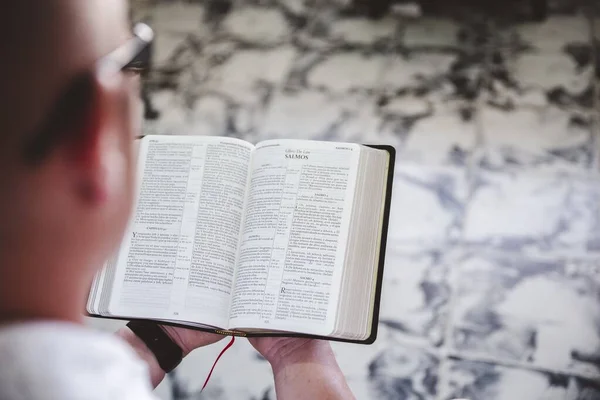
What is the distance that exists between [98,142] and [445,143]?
52.9 inches

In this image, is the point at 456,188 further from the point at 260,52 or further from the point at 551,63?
the point at 260,52

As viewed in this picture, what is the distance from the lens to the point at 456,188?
158 centimetres

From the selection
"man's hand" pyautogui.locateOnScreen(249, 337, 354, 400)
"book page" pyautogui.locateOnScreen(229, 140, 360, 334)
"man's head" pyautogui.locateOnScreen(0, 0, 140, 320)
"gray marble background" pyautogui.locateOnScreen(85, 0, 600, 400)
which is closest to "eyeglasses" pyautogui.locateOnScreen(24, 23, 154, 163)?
"man's head" pyautogui.locateOnScreen(0, 0, 140, 320)

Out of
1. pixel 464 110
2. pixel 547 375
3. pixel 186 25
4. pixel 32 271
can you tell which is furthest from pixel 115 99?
pixel 186 25

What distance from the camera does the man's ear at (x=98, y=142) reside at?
41 cm

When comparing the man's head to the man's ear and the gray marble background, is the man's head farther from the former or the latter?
the gray marble background

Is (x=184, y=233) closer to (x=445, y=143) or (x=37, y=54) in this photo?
(x=37, y=54)

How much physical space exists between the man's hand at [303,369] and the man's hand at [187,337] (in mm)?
80

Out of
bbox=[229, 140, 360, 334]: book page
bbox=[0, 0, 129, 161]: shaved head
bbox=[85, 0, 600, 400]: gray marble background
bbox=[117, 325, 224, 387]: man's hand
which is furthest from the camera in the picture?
bbox=[85, 0, 600, 400]: gray marble background

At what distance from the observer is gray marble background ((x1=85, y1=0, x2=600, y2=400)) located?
4.49 ft

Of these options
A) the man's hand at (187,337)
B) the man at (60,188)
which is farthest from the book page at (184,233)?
the man at (60,188)

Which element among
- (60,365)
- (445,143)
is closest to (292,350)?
(60,365)

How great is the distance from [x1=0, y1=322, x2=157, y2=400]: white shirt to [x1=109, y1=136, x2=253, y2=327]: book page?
0.50m

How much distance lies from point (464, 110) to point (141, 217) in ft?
3.34
